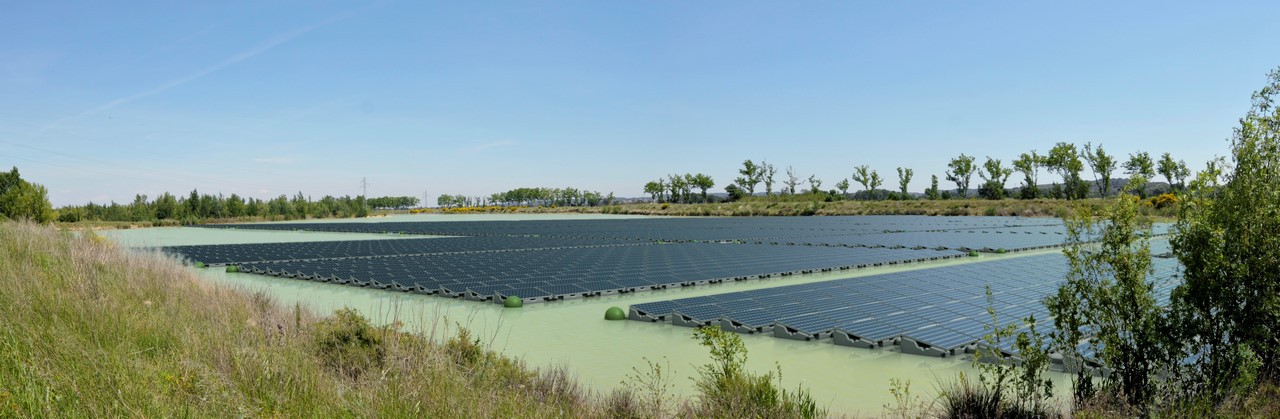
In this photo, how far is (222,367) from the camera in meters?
4.85

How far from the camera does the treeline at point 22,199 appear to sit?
2792 centimetres

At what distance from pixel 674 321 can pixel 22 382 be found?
669cm

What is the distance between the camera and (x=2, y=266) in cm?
861

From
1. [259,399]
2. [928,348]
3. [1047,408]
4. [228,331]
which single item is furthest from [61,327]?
[928,348]

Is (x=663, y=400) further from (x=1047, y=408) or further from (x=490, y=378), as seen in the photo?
(x=1047, y=408)

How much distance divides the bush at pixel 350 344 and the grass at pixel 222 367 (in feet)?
0.04

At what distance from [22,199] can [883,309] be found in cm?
3276

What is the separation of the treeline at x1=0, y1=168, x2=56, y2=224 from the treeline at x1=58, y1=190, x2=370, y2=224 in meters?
20.0

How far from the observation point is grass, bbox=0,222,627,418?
4.11 metres

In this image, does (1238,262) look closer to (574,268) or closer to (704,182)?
(574,268)

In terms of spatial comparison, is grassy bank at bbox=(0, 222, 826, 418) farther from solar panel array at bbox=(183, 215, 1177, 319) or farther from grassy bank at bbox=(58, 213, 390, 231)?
grassy bank at bbox=(58, 213, 390, 231)

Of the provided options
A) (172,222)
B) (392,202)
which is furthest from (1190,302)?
(392,202)

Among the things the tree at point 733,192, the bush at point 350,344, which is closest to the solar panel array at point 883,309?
the bush at point 350,344

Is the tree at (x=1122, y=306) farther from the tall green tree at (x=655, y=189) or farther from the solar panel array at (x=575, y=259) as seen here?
the tall green tree at (x=655, y=189)
